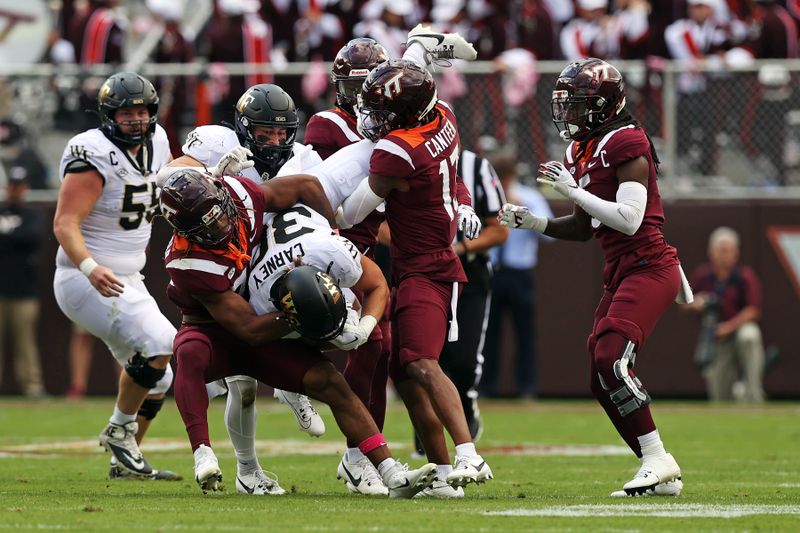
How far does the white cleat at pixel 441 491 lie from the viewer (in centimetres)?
673

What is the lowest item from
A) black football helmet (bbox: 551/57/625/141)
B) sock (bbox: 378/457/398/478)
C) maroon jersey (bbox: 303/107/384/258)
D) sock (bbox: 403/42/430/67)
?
sock (bbox: 378/457/398/478)

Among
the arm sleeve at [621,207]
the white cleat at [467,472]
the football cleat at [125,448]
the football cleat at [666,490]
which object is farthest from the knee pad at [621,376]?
the football cleat at [125,448]

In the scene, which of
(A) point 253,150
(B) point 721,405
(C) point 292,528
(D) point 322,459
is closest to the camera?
(C) point 292,528

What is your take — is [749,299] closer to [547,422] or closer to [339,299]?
[547,422]

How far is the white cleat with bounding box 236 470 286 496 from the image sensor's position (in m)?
7.07

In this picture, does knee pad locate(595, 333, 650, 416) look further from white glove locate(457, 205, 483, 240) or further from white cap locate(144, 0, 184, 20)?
white cap locate(144, 0, 184, 20)

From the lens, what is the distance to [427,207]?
6945 millimetres

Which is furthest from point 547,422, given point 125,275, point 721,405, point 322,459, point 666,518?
point 666,518

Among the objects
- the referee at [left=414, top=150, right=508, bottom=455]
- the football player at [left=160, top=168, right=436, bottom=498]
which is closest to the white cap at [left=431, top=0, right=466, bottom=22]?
the referee at [left=414, top=150, right=508, bottom=455]

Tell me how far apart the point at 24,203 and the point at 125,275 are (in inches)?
267

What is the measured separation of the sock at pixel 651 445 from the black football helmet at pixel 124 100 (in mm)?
3142

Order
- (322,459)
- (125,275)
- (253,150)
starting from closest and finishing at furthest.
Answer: (253,150) → (125,275) → (322,459)

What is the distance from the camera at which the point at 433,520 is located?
19.0ft

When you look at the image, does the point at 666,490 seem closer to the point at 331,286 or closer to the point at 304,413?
the point at 304,413
